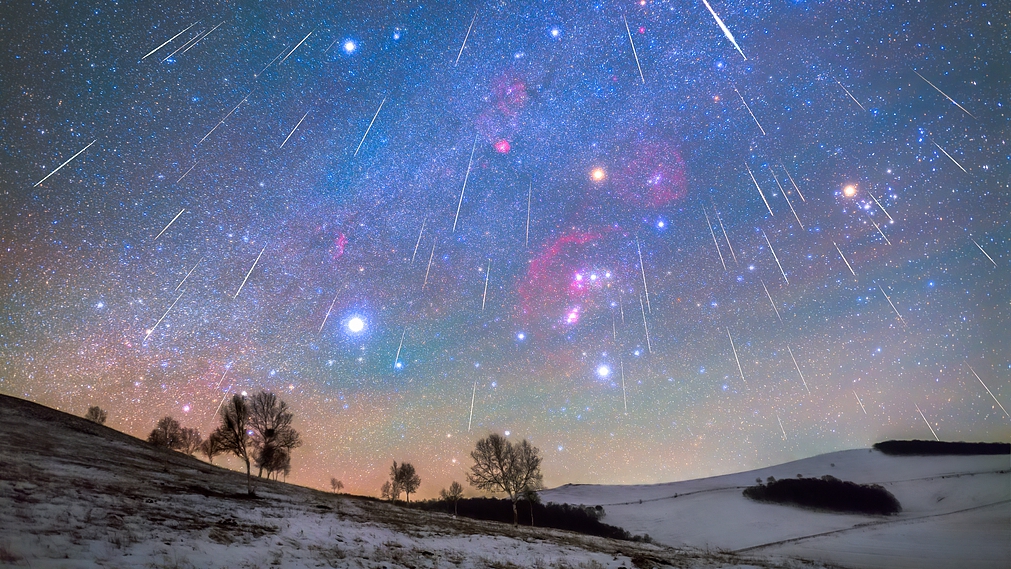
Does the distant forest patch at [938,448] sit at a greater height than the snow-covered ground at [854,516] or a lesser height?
greater

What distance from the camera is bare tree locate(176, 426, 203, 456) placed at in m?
77.6

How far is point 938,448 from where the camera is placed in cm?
12294

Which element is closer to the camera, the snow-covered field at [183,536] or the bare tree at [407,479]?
the snow-covered field at [183,536]

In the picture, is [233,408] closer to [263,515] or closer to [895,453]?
[263,515]

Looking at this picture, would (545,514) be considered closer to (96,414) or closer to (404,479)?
(404,479)

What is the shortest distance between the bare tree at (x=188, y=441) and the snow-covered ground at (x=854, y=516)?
3235 inches

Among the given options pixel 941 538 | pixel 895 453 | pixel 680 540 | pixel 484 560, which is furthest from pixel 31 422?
pixel 895 453

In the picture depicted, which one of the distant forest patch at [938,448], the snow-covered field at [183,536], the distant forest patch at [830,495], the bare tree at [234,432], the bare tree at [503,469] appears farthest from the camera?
the distant forest patch at [938,448]

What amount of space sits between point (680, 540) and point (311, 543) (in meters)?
60.7

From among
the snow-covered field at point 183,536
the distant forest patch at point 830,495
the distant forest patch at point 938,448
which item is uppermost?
the snow-covered field at point 183,536

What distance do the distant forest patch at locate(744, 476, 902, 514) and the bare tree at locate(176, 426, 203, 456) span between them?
12091 centimetres

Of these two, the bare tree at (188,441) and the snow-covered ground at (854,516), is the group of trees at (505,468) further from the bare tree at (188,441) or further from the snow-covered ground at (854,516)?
the bare tree at (188,441)

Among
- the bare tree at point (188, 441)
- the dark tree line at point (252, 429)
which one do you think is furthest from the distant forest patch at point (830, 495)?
the bare tree at point (188, 441)

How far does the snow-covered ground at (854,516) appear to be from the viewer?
3475cm
